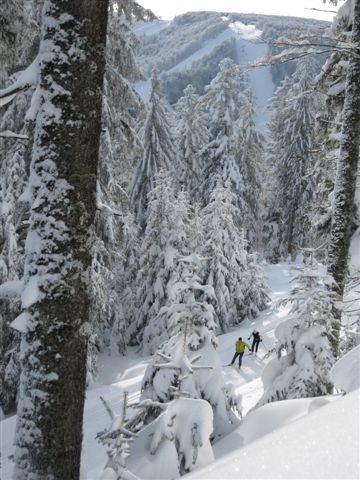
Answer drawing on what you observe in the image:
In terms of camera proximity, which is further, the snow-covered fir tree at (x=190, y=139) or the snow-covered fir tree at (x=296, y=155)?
the snow-covered fir tree at (x=296, y=155)

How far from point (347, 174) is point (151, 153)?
2261 cm

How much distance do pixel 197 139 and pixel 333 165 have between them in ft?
81.3

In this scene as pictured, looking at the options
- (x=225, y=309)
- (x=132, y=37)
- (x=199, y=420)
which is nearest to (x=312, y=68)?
(x=225, y=309)

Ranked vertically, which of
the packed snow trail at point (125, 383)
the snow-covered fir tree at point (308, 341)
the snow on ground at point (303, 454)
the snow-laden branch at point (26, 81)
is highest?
the snow-laden branch at point (26, 81)

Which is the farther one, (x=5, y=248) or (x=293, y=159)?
(x=293, y=159)

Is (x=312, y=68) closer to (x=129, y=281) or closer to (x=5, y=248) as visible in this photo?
(x=129, y=281)

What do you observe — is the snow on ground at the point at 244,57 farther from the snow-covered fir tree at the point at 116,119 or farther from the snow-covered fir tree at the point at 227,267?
the snow-covered fir tree at the point at 116,119

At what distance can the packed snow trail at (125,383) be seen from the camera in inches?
423

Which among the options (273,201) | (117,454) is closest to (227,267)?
(273,201)

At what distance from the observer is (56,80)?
3.48 m

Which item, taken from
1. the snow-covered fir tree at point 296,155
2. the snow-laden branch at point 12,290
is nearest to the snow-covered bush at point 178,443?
the snow-laden branch at point 12,290

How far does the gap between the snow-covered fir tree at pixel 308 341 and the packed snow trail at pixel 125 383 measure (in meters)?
0.57

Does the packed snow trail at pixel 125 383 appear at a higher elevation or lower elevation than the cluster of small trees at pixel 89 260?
lower

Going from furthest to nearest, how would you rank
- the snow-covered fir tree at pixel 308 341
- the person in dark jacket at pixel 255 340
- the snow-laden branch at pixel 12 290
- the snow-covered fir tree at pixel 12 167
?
the person in dark jacket at pixel 255 340
the snow-covered fir tree at pixel 308 341
the snow-covered fir tree at pixel 12 167
the snow-laden branch at pixel 12 290
